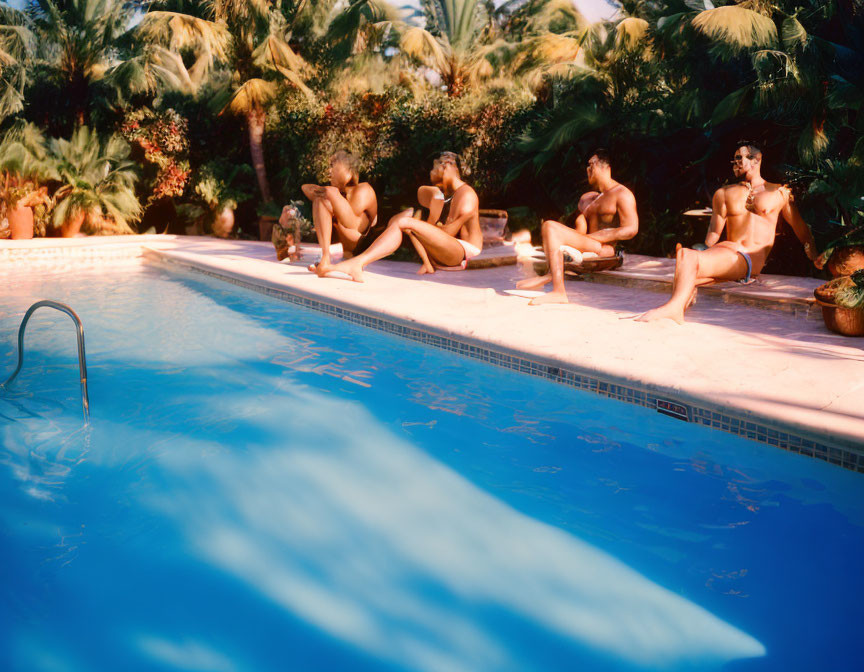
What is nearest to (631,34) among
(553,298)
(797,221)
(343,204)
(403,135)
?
(403,135)

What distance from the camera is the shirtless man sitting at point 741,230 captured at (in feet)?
16.3

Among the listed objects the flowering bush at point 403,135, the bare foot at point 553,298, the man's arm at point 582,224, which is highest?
the flowering bush at point 403,135

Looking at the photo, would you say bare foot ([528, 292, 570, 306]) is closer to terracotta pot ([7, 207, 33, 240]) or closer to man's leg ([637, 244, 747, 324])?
man's leg ([637, 244, 747, 324])

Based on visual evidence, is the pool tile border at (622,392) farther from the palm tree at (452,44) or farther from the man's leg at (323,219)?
the palm tree at (452,44)

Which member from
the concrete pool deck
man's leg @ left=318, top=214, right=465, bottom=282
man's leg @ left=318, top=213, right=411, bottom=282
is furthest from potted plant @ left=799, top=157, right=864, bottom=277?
man's leg @ left=318, top=213, right=411, bottom=282

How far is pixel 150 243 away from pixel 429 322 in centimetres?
946

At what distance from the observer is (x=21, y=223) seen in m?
13.5

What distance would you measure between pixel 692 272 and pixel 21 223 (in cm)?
1325

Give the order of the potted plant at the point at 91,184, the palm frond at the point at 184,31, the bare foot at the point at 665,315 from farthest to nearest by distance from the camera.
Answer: the palm frond at the point at 184,31 < the potted plant at the point at 91,184 < the bare foot at the point at 665,315

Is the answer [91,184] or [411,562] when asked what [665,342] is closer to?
[411,562]

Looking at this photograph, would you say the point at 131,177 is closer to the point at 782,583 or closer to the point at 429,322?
the point at 429,322

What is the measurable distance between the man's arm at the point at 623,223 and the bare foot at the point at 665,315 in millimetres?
1292

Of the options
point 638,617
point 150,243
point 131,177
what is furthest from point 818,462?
point 131,177

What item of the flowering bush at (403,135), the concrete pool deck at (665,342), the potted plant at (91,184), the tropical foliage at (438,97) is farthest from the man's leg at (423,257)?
the potted plant at (91,184)
